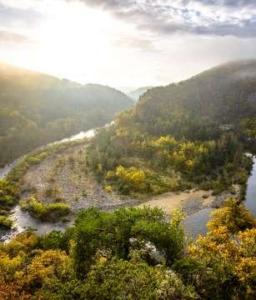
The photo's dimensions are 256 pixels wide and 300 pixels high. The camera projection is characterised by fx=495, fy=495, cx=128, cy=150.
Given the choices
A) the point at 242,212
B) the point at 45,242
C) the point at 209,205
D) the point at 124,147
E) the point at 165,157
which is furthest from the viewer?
the point at 124,147

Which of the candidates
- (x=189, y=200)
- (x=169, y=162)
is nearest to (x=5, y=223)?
(x=189, y=200)

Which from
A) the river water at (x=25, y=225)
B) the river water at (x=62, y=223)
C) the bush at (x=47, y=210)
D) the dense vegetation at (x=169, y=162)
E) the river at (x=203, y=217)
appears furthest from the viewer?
the dense vegetation at (x=169, y=162)

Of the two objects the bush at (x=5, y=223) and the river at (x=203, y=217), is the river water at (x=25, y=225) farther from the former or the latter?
the river at (x=203, y=217)

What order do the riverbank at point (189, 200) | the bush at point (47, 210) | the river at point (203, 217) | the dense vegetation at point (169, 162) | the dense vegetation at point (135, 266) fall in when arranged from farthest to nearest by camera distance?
the dense vegetation at point (169, 162) → the riverbank at point (189, 200) → the bush at point (47, 210) → the river at point (203, 217) → the dense vegetation at point (135, 266)

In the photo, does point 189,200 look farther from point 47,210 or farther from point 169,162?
point 47,210

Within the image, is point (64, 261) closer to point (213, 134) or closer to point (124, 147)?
point (124, 147)

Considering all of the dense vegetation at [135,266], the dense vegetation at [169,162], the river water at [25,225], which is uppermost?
the dense vegetation at [135,266]

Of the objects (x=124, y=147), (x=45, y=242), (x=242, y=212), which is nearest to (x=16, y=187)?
(x=124, y=147)

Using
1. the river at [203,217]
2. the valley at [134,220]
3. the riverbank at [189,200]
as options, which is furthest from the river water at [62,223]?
the riverbank at [189,200]

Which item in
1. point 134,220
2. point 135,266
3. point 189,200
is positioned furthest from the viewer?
point 189,200
